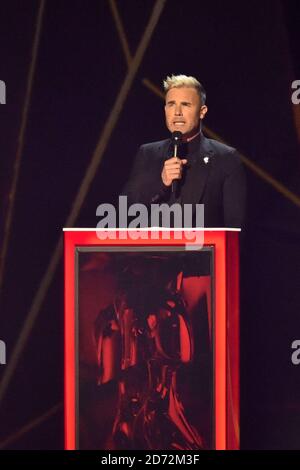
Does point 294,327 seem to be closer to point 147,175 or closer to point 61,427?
point 147,175

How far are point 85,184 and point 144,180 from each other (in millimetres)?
249

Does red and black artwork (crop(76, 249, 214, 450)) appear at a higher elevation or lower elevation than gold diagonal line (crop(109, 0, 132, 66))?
lower

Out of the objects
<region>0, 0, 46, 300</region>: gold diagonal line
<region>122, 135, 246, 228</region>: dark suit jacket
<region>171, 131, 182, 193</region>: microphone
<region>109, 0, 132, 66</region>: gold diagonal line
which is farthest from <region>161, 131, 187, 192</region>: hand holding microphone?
<region>0, 0, 46, 300</region>: gold diagonal line

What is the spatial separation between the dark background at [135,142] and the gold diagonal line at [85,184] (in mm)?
20

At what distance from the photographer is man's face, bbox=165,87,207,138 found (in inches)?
117

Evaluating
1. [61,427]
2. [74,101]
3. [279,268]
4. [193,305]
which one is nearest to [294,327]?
[279,268]

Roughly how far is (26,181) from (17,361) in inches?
28.9

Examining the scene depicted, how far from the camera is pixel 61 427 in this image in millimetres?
3211

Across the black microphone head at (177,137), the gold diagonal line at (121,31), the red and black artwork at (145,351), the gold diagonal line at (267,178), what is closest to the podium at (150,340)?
the red and black artwork at (145,351)

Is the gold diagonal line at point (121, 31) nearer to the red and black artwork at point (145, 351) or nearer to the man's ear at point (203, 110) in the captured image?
the man's ear at point (203, 110)

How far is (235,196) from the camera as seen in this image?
9.94 ft

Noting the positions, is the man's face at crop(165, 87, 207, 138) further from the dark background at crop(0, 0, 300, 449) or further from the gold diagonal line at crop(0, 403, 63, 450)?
the gold diagonal line at crop(0, 403, 63, 450)

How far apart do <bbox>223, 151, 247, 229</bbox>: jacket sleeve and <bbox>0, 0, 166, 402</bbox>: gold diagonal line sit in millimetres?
513
